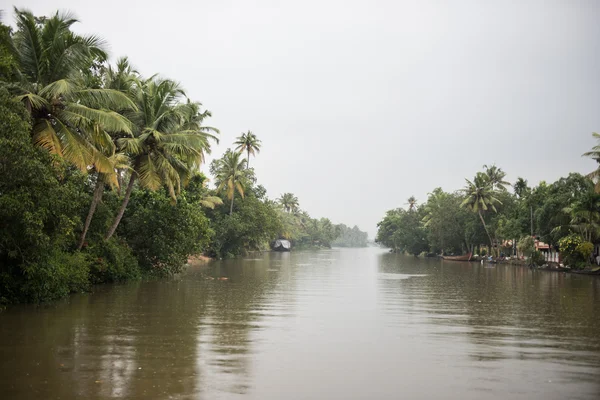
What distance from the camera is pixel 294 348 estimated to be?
11.4 meters

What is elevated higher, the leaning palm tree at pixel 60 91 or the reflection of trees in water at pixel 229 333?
the leaning palm tree at pixel 60 91

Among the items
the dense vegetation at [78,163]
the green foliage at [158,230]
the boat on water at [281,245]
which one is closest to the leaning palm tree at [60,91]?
the dense vegetation at [78,163]

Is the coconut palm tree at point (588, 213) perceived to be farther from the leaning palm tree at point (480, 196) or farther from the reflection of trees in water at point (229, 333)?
the reflection of trees in water at point (229, 333)

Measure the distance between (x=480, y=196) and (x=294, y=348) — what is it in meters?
56.1

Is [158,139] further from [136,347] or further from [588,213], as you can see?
[588,213]

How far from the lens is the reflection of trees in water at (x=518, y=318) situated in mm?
11055

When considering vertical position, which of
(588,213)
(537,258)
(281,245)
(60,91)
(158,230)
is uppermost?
(60,91)

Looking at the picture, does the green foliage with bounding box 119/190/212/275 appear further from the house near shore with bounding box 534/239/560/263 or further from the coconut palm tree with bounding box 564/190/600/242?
the house near shore with bounding box 534/239/560/263

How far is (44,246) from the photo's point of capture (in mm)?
15094

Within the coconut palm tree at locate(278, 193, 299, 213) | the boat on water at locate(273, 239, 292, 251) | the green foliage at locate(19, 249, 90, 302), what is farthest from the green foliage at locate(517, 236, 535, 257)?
the coconut palm tree at locate(278, 193, 299, 213)

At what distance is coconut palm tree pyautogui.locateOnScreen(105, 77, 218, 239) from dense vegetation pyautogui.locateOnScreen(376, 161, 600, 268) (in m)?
26.7

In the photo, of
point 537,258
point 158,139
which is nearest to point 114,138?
point 158,139

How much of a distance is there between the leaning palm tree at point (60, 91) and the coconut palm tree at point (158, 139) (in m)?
5.03

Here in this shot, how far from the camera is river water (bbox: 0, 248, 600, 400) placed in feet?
27.1
